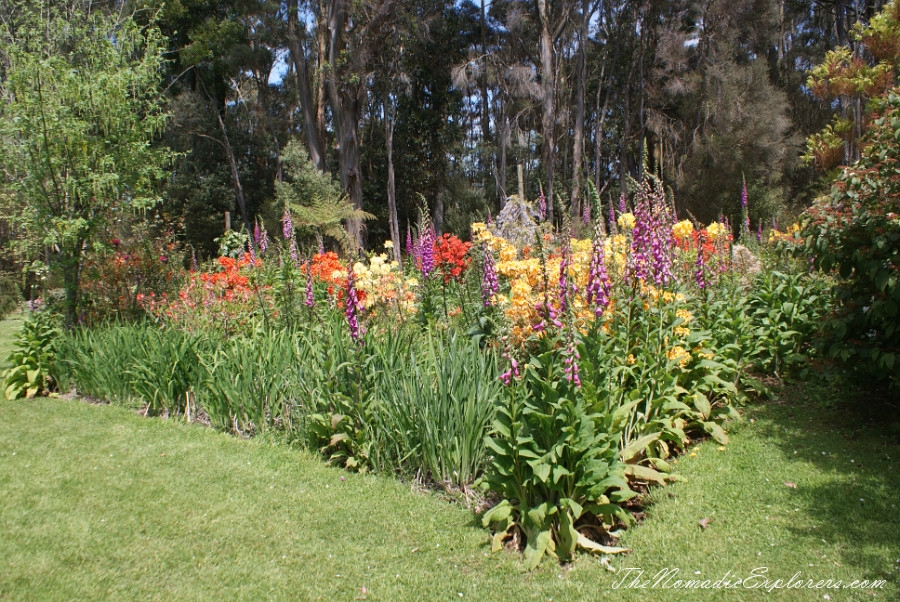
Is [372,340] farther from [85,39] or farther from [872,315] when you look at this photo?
[85,39]

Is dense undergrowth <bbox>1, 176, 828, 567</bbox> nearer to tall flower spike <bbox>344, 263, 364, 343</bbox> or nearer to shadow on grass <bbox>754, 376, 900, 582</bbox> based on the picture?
tall flower spike <bbox>344, 263, 364, 343</bbox>

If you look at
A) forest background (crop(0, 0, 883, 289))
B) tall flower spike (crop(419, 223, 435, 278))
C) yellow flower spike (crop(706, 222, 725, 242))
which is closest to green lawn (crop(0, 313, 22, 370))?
forest background (crop(0, 0, 883, 289))

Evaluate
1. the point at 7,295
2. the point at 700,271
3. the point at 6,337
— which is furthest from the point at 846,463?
the point at 7,295

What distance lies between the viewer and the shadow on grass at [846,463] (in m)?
2.86

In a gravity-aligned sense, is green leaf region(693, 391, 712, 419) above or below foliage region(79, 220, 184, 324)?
below

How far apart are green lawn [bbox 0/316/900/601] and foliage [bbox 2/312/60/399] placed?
237cm

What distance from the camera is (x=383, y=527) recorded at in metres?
3.38

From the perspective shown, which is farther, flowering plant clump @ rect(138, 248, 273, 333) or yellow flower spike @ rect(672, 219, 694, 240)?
flowering plant clump @ rect(138, 248, 273, 333)

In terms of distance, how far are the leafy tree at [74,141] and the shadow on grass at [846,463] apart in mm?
7163

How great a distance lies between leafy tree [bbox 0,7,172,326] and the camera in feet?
21.8

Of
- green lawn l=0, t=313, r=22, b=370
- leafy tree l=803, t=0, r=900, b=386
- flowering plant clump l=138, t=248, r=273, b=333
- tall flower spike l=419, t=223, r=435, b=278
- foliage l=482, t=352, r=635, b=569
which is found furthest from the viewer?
green lawn l=0, t=313, r=22, b=370

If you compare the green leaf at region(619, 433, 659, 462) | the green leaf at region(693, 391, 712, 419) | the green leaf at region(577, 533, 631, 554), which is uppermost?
the green leaf at region(693, 391, 712, 419)

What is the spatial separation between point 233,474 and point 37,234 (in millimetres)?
5309

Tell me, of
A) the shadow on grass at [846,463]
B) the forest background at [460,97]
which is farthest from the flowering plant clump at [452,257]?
the forest background at [460,97]
